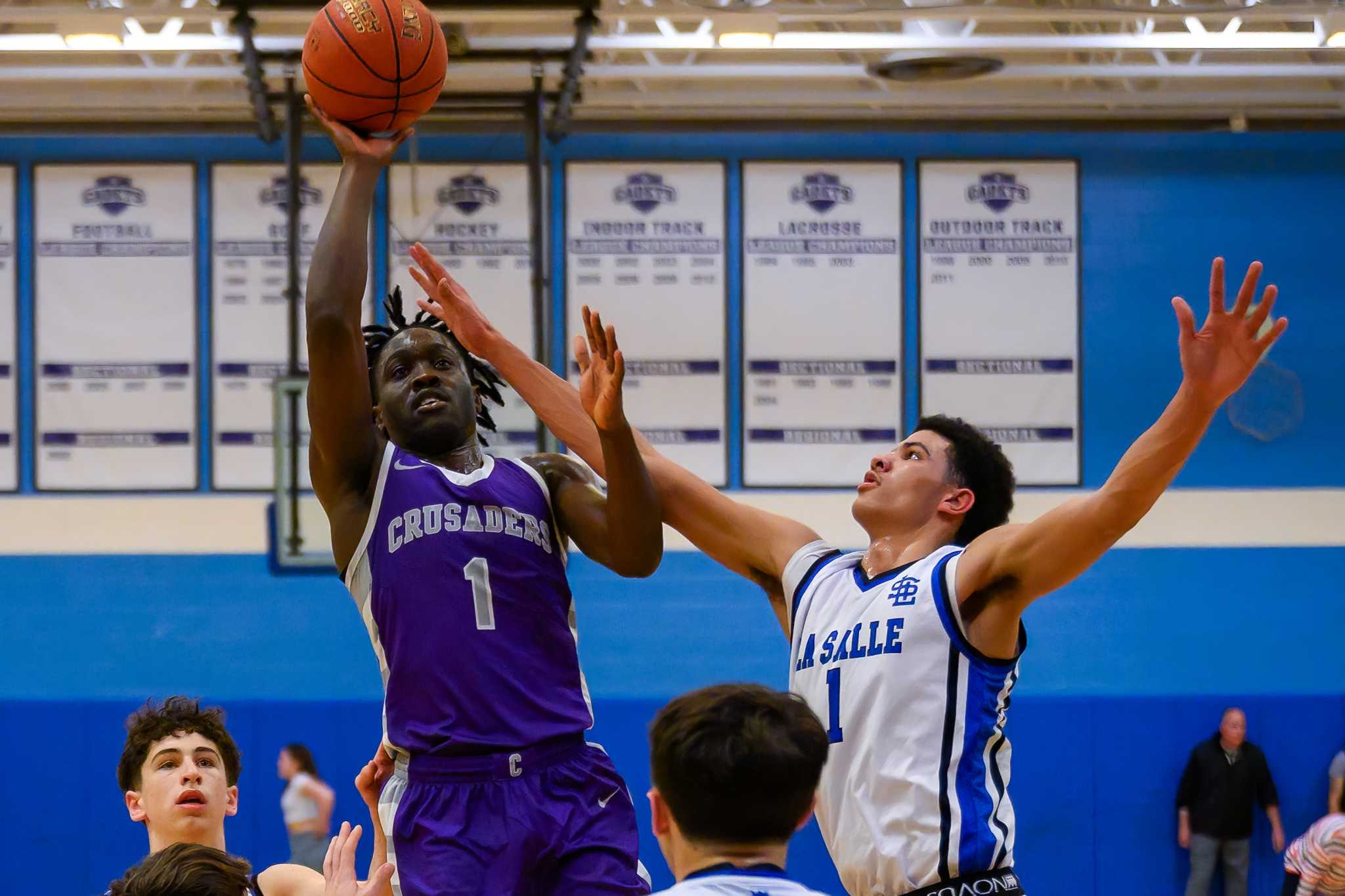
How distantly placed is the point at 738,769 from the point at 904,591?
1471 millimetres

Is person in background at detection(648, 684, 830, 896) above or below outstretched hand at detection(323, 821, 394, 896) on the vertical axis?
above

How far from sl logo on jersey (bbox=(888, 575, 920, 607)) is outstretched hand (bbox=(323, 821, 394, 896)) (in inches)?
56.2

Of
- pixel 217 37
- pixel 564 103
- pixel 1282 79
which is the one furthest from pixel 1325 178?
pixel 217 37

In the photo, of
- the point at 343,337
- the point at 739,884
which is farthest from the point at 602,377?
the point at 739,884

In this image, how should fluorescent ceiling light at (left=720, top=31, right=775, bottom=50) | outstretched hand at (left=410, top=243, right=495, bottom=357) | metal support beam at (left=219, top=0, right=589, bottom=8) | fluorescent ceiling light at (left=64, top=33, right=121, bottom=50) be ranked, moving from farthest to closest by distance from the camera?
fluorescent ceiling light at (left=720, top=31, right=775, bottom=50) < fluorescent ceiling light at (left=64, top=33, right=121, bottom=50) < metal support beam at (left=219, top=0, right=589, bottom=8) < outstretched hand at (left=410, top=243, right=495, bottom=357)

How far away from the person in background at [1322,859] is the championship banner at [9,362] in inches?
327

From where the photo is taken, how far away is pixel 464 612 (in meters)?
3.37

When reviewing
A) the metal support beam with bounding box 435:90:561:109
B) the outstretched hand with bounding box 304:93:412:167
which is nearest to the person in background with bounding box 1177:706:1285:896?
the metal support beam with bounding box 435:90:561:109

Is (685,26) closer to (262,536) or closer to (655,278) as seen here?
(655,278)

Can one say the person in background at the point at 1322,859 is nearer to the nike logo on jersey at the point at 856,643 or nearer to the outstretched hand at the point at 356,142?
the nike logo on jersey at the point at 856,643

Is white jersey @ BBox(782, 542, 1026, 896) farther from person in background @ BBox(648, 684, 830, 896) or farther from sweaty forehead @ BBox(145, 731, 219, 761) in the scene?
sweaty forehead @ BBox(145, 731, 219, 761)

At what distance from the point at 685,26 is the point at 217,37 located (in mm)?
2854

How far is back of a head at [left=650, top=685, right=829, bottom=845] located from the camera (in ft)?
7.09

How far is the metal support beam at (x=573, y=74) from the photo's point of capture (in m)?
8.45
